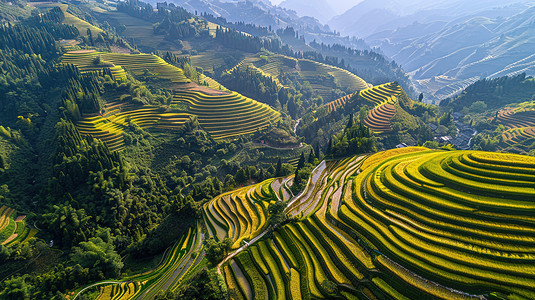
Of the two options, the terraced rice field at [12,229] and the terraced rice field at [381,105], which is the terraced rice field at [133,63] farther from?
the terraced rice field at [381,105]

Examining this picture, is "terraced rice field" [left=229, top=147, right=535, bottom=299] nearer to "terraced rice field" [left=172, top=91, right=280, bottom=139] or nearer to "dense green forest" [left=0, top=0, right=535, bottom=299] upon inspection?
"dense green forest" [left=0, top=0, right=535, bottom=299]

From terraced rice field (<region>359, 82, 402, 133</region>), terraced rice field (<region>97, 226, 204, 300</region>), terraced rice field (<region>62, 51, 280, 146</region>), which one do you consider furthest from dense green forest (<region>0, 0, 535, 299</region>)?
terraced rice field (<region>359, 82, 402, 133</region>)

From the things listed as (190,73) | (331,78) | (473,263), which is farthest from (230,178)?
(331,78)

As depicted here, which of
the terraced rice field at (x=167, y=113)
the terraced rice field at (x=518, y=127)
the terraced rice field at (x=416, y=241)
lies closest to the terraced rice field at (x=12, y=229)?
the terraced rice field at (x=167, y=113)

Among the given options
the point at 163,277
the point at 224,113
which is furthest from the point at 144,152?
the point at 163,277

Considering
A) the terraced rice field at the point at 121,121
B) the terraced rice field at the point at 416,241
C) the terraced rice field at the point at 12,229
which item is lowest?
the terraced rice field at the point at 12,229

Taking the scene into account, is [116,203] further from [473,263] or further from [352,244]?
[473,263]

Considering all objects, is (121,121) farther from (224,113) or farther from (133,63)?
(133,63)
